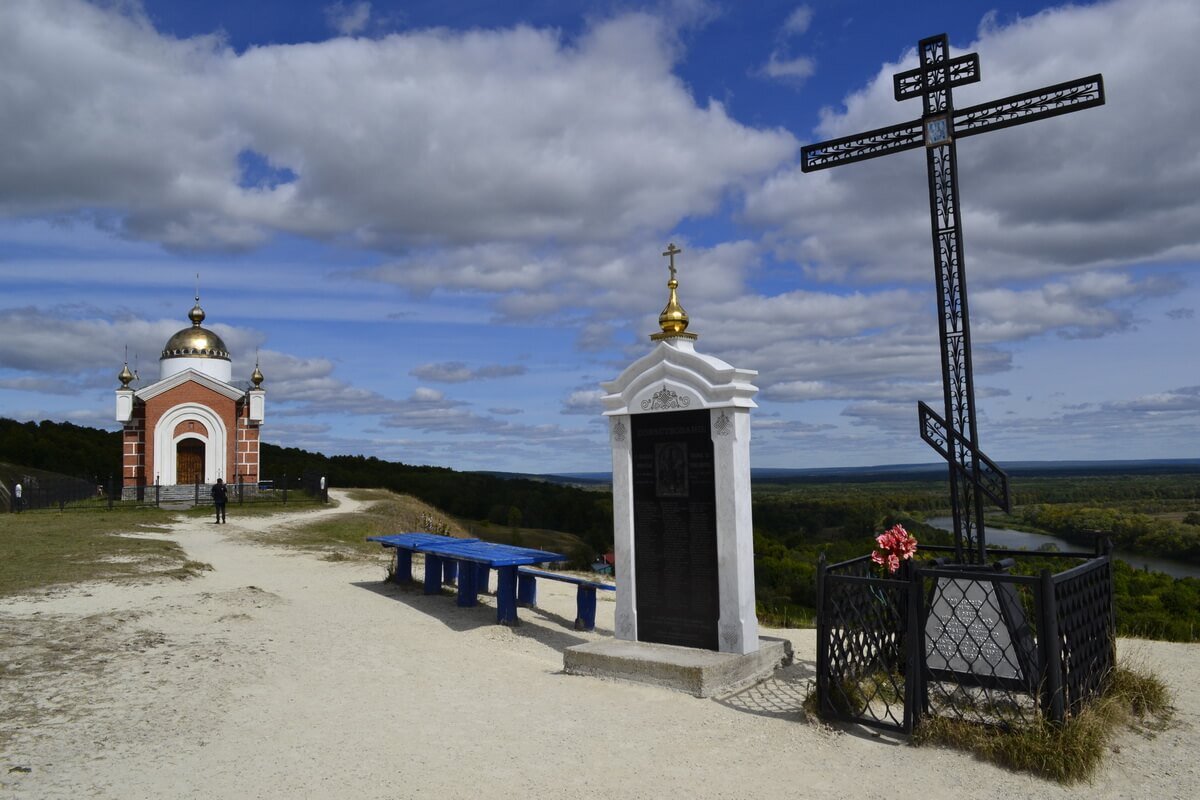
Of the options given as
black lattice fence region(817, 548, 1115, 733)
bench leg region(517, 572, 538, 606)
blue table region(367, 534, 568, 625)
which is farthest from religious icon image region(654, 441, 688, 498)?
bench leg region(517, 572, 538, 606)

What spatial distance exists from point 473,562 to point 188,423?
922 inches

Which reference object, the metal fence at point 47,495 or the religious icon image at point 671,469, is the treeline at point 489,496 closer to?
the metal fence at point 47,495

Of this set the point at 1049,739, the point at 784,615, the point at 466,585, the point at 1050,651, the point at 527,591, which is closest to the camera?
the point at 1049,739

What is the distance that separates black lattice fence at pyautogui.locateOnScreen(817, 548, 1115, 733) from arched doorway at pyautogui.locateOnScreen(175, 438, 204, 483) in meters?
28.3

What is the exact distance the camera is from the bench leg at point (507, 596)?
9586mm

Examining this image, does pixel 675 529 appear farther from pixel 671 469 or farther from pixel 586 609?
pixel 586 609

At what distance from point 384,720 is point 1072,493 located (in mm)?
55092

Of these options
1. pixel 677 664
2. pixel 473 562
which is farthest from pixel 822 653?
pixel 473 562

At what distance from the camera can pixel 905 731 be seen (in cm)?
563

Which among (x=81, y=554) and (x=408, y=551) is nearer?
(x=408, y=551)

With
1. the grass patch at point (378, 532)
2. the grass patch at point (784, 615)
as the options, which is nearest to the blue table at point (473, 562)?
the grass patch at point (784, 615)

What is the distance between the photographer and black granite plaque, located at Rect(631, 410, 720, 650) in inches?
302

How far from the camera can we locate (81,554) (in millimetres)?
13648

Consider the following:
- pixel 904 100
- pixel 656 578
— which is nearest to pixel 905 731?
pixel 656 578
